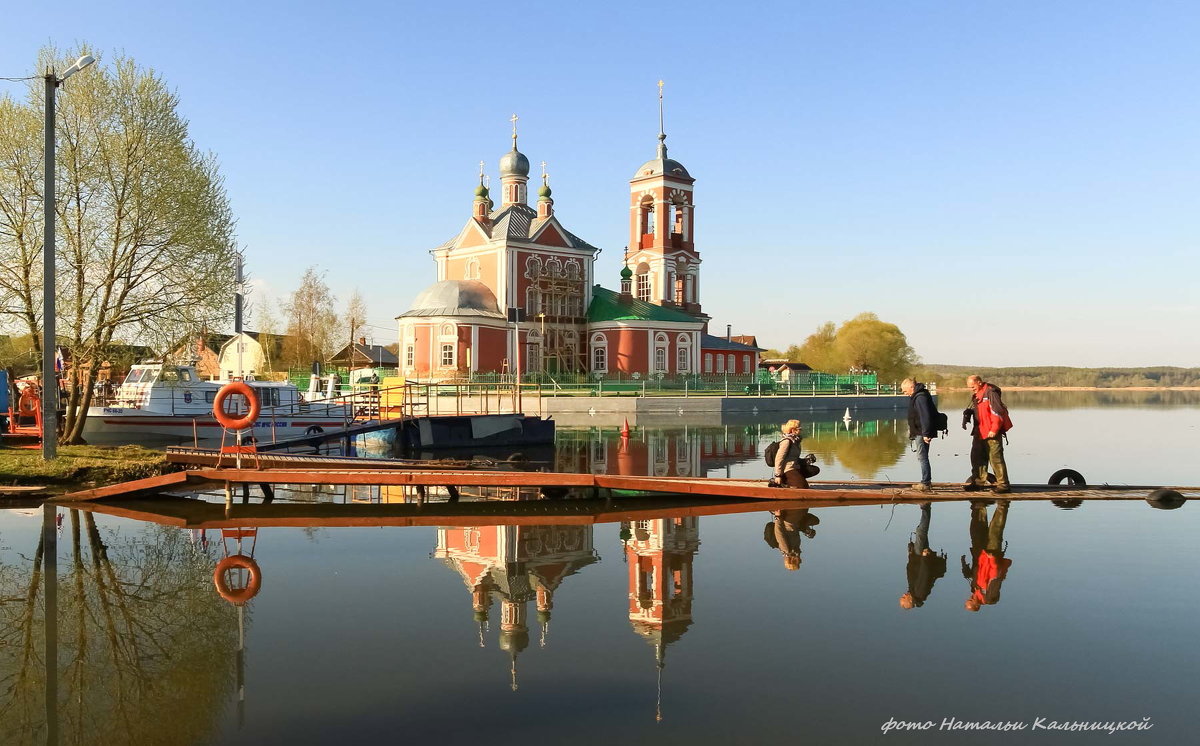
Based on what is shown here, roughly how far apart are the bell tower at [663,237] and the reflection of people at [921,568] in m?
53.2

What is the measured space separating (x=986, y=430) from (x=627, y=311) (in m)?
45.7

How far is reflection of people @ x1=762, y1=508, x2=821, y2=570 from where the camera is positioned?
10.4 m

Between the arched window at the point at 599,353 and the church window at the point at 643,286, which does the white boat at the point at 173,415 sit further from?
the church window at the point at 643,286

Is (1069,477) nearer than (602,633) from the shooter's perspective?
No

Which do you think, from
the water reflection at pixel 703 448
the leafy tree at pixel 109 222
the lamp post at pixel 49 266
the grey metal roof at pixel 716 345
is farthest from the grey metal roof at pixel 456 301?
the lamp post at pixel 49 266

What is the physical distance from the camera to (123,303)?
20.4m

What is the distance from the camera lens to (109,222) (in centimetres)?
2006

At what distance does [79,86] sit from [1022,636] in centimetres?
2095

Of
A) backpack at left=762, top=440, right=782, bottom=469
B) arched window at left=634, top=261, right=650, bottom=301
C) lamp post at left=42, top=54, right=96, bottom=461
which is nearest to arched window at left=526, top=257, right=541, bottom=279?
arched window at left=634, top=261, right=650, bottom=301

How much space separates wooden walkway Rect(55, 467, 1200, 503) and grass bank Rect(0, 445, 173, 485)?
6.91 ft

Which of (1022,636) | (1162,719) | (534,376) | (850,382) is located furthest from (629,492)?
(850,382)

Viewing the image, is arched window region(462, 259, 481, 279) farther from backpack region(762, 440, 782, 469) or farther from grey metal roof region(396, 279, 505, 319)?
backpack region(762, 440, 782, 469)

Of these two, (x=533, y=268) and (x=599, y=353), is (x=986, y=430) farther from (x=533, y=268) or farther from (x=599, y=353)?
(x=599, y=353)

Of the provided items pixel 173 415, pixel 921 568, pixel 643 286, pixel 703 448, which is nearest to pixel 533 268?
pixel 643 286
